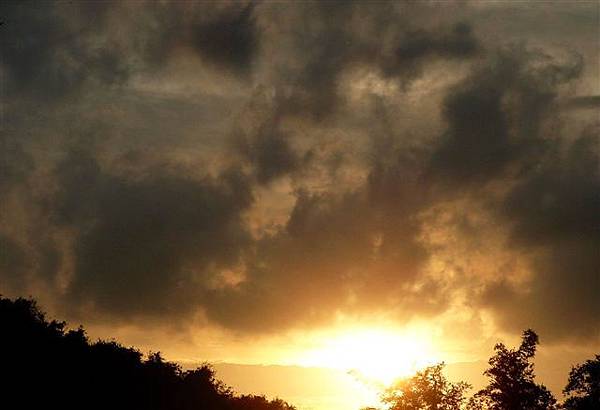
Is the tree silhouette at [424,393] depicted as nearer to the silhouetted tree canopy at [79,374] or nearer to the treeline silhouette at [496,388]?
the treeline silhouette at [496,388]

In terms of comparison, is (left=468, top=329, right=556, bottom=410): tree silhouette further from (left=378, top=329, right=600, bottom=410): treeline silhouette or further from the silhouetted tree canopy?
the silhouetted tree canopy

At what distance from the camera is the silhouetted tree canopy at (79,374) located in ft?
233

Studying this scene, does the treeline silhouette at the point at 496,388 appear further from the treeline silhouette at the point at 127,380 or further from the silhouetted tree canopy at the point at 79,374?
the silhouetted tree canopy at the point at 79,374

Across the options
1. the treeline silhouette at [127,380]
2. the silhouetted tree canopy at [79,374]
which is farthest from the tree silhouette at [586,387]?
the silhouetted tree canopy at [79,374]

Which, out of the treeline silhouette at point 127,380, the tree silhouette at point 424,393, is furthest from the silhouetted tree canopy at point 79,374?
the tree silhouette at point 424,393

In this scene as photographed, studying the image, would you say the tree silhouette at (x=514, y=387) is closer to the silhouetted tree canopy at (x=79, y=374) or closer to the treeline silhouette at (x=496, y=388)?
the treeline silhouette at (x=496, y=388)

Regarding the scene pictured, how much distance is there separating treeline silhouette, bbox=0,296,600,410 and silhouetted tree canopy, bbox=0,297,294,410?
0.11m

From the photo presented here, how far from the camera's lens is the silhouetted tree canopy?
71.0 metres

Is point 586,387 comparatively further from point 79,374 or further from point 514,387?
point 79,374

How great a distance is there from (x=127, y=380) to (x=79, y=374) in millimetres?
12921

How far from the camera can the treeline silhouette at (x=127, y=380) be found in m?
60.2

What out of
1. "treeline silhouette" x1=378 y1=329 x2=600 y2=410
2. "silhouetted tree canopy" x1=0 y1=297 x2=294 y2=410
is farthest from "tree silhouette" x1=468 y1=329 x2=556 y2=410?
"silhouetted tree canopy" x1=0 y1=297 x2=294 y2=410

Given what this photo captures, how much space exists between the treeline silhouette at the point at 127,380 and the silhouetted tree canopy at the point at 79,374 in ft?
0.35

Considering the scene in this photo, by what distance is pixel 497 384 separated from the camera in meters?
61.2
